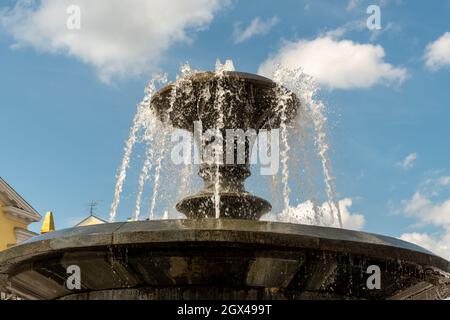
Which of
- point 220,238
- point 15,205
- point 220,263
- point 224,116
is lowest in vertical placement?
point 220,263

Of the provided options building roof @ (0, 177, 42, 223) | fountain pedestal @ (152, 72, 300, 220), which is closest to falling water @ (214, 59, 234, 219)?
fountain pedestal @ (152, 72, 300, 220)

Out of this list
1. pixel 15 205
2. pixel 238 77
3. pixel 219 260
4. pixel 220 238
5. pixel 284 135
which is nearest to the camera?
pixel 220 238

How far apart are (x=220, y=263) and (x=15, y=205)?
103ft

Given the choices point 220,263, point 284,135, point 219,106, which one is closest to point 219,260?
point 220,263

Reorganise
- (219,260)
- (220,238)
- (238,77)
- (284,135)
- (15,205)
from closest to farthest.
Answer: (220,238) → (219,260) → (238,77) → (284,135) → (15,205)

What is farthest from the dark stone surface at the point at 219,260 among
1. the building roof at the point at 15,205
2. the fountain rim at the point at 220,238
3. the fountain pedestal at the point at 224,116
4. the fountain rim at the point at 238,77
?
the building roof at the point at 15,205

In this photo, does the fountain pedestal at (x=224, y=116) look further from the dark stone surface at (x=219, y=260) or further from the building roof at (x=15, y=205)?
the building roof at (x=15, y=205)

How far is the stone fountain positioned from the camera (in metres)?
5.87

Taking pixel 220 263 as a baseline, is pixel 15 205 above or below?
above

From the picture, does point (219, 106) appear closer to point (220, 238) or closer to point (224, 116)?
point (224, 116)

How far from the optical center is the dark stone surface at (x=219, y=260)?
19.2 ft

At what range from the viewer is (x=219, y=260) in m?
6.05

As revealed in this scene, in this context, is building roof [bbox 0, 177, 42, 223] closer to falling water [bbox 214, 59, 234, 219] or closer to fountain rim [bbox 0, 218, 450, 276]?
falling water [bbox 214, 59, 234, 219]
